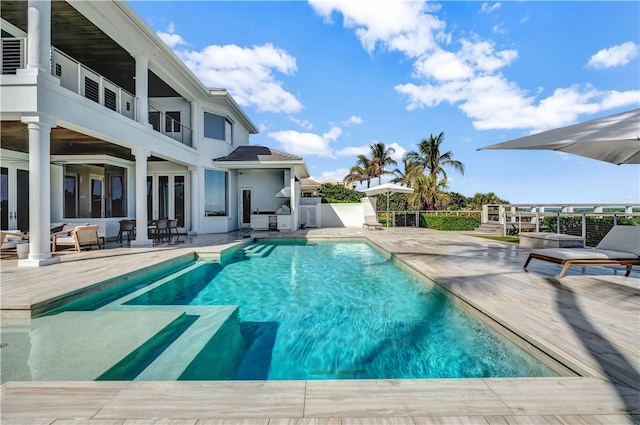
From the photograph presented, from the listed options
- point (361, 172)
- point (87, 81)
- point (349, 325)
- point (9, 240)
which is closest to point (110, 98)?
point (87, 81)

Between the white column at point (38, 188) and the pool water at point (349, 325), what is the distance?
9.50ft

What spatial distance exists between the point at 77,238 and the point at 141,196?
1.92 m

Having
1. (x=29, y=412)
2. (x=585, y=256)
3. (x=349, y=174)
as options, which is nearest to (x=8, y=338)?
(x=29, y=412)

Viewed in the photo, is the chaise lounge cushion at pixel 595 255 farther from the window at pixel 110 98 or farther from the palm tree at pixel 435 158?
the palm tree at pixel 435 158

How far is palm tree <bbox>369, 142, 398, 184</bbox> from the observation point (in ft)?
116

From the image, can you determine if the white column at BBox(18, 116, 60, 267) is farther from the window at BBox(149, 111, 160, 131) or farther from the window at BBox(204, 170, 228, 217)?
the window at BBox(204, 170, 228, 217)

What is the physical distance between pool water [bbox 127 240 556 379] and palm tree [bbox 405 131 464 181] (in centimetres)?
2450

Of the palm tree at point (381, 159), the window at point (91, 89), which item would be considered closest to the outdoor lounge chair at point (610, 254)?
the window at point (91, 89)

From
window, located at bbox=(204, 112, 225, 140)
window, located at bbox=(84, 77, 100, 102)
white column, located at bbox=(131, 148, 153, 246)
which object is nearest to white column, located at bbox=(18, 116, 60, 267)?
window, located at bbox=(84, 77, 100, 102)

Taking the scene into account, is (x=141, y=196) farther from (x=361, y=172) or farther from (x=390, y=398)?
(x=361, y=172)

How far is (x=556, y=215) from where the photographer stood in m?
10.3

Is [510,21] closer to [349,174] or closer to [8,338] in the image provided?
[8,338]

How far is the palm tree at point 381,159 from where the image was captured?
35.3 meters

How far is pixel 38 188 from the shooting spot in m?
5.69
